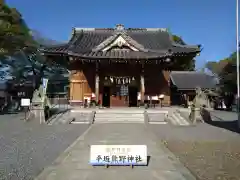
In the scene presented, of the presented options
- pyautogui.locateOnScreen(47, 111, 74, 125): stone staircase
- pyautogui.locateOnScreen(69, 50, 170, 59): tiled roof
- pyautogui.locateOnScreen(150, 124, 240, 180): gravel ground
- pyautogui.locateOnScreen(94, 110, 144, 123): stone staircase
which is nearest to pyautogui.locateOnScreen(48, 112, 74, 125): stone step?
pyautogui.locateOnScreen(47, 111, 74, 125): stone staircase

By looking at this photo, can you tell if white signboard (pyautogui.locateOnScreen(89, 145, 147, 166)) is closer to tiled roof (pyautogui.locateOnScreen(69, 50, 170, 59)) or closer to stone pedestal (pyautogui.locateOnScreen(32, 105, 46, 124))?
stone pedestal (pyautogui.locateOnScreen(32, 105, 46, 124))

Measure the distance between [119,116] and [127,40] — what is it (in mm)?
8864

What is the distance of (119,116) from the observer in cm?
2042

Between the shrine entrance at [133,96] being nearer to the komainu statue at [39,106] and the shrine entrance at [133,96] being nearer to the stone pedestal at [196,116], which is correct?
the stone pedestal at [196,116]

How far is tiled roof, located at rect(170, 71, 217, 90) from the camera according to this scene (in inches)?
1579

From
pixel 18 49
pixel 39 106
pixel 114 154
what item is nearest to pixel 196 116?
pixel 39 106

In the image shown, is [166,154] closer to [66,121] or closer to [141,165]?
[141,165]

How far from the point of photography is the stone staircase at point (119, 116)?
64.4 feet

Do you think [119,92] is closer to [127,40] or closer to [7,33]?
[127,40]

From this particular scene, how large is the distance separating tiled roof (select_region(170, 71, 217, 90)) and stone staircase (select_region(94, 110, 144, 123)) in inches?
801

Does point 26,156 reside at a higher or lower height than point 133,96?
lower

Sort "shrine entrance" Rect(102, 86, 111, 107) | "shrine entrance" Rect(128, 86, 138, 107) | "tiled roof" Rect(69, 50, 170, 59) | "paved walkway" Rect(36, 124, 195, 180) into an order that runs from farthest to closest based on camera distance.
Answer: "shrine entrance" Rect(128, 86, 138, 107), "shrine entrance" Rect(102, 86, 111, 107), "tiled roof" Rect(69, 50, 170, 59), "paved walkway" Rect(36, 124, 195, 180)

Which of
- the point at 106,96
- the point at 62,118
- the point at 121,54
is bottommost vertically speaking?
the point at 62,118

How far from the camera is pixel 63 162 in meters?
7.11
